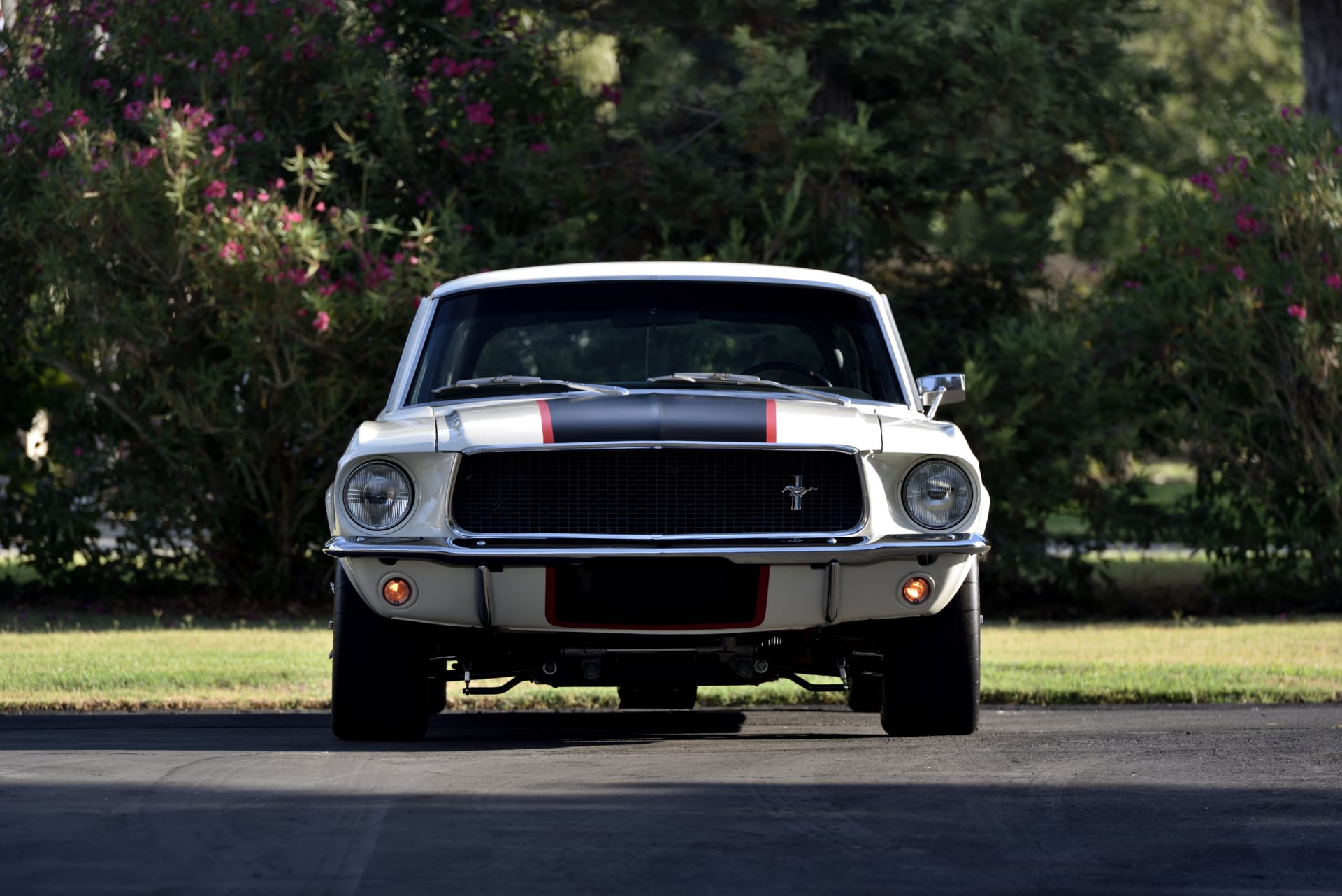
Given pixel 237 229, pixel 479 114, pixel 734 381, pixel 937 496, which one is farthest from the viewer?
pixel 479 114

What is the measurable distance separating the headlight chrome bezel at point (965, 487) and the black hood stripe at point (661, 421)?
0.53m

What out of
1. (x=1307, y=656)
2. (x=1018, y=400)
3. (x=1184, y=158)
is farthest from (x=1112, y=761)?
(x=1184, y=158)

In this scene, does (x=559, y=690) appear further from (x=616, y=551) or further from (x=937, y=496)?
→ (x=937, y=496)

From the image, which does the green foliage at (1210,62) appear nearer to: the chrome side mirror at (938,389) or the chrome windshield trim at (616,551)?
the chrome side mirror at (938,389)

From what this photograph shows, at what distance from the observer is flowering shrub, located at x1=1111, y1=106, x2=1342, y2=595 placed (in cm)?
1508

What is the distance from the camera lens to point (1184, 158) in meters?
39.8

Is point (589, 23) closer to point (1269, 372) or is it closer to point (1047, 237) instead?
point (1047, 237)

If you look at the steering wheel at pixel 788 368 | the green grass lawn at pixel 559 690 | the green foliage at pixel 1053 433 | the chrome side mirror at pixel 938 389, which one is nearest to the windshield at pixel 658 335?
the steering wheel at pixel 788 368

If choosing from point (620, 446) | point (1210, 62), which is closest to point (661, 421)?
point (620, 446)

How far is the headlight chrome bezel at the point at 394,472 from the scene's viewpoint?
7.38 m

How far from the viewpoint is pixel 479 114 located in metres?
15.7

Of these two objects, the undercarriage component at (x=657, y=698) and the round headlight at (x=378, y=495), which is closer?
the round headlight at (x=378, y=495)

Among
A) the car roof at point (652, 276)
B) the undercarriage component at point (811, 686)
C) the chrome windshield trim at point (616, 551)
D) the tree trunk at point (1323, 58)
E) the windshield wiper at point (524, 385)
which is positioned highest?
the tree trunk at point (1323, 58)

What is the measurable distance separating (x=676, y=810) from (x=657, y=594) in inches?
47.6
